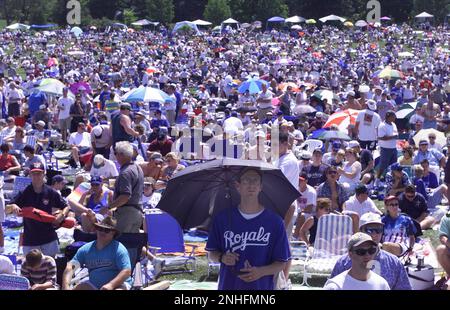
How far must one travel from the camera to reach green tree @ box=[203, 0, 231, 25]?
71.4m

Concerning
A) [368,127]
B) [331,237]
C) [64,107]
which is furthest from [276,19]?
[331,237]

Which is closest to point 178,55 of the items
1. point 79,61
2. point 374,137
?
point 79,61

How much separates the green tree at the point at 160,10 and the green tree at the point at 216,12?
3.46 meters

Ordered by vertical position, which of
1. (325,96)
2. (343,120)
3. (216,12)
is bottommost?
(343,120)

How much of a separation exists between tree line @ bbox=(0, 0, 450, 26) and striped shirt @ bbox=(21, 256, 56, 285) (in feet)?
212

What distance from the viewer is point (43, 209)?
9.02 metres

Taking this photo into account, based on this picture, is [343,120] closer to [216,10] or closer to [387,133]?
[387,133]

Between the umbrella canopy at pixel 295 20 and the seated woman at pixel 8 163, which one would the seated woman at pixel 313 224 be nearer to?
the seated woman at pixel 8 163

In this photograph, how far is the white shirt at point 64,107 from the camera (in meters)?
19.6

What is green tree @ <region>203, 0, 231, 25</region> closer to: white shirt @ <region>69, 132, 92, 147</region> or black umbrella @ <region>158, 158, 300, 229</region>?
white shirt @ <region>69, 132, 92, 147</region>

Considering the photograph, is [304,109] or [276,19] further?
[276,19]

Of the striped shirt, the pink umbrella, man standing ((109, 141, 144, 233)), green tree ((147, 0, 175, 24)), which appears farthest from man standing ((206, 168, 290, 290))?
green tree ((147, 0, 175, 24))

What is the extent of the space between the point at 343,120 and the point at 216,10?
5651 centimetres
